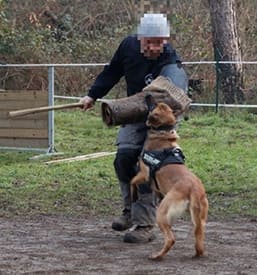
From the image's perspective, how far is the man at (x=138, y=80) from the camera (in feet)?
23.8

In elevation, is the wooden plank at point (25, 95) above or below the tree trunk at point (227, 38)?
below

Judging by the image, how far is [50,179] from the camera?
10.9 m

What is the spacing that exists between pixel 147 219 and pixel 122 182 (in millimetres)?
424

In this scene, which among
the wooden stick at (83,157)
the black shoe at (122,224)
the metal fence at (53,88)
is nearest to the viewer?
the black shoe at (122,224)

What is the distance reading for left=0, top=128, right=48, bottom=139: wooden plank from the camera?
13133 mm

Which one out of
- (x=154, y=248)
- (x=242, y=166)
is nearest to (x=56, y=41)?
(x=242, y=166)

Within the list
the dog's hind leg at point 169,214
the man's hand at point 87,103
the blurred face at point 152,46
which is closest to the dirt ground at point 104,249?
the dog's hind leg at point 169,214

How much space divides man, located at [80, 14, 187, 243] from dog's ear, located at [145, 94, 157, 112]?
0.80ft

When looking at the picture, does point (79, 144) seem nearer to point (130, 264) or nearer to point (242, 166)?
point (242, 166)

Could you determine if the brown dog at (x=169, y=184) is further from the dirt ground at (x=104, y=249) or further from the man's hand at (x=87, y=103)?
→ the man's hand at (x=87, y=103)

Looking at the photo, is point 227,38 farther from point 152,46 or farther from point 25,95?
point 152,46

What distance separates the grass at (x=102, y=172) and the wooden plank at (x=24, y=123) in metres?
0.39

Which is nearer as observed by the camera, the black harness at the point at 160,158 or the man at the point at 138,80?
the black harness at the point at 160,158

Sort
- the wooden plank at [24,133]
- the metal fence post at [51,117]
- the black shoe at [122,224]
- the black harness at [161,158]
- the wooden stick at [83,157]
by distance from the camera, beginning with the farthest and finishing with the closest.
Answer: the wooden plank at [24,133] → the metal fence post at [51,117] → the wooden stick at [83,157] → the black shoe at [122,224] → the black harness at [161,158]
